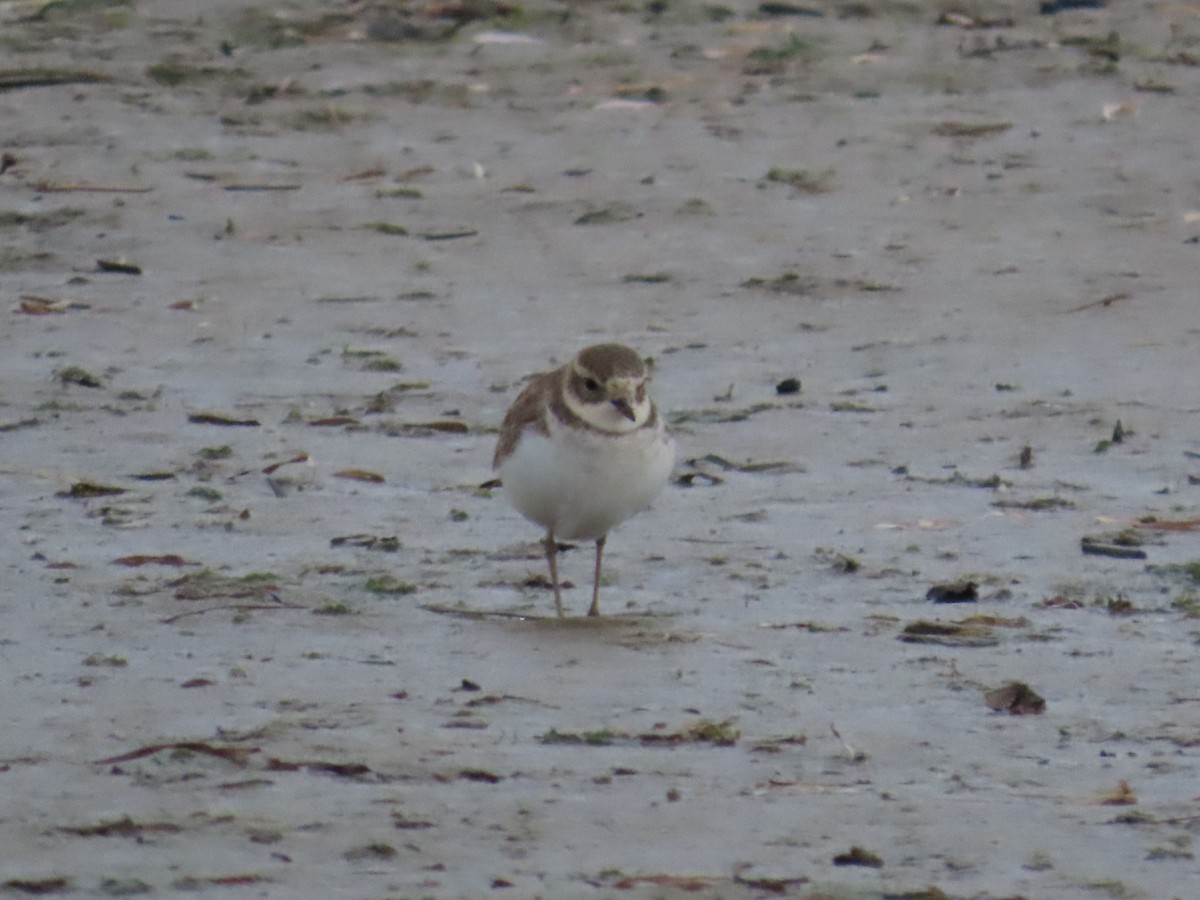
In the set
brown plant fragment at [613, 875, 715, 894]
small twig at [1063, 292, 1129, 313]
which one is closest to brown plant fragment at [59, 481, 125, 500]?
brown plant fragment at [613, 875, 715, 894]

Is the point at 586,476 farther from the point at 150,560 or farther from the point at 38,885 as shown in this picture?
the point at 38,885

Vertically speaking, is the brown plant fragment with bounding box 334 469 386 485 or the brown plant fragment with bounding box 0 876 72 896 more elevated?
the brown plant fragment with bounding box 0 876 72 896

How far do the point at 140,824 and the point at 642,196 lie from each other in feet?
27.4

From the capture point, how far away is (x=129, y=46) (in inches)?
651

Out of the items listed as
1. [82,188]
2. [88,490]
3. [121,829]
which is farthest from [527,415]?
[82,188]

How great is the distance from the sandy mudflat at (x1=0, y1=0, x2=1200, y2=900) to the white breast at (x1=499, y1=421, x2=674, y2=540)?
0.28 metres

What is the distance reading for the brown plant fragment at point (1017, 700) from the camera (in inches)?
252

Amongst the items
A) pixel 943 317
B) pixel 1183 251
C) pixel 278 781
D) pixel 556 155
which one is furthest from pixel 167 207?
pixel 278 781

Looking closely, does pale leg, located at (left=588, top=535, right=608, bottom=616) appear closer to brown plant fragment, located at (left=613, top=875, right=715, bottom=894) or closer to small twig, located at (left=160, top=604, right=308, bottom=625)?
small twig, located at (left=160, top=604, right=308, bottom=625)

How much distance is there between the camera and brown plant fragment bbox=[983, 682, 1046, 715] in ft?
21.0

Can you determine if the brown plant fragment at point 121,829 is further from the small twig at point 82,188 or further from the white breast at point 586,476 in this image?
the small twig at point 82,188

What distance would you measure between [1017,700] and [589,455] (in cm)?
159

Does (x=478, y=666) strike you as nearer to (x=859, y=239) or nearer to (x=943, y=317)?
(x=943, y=317)

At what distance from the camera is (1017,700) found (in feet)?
21.1
